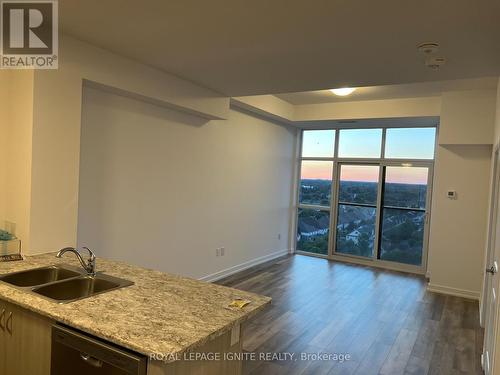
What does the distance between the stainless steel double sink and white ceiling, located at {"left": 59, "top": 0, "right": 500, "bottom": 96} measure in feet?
5.63

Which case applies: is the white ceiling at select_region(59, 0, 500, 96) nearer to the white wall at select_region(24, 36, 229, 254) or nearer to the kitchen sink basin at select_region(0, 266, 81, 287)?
the white wall at select_region(24, 36, 229, 254)

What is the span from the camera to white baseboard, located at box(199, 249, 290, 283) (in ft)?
17.3

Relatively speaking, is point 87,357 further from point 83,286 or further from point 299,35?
point 299,35

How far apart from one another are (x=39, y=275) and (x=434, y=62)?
334 cm

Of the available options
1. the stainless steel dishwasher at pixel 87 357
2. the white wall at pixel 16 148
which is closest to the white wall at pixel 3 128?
the white wall at pixel 16 148

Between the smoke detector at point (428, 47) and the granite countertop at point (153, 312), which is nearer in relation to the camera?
the granite countertop at point (153, 312)

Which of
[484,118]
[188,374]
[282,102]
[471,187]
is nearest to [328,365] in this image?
[188,374]

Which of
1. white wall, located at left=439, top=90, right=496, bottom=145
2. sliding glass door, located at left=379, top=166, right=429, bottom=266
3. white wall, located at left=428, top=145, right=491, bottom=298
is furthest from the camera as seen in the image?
sliding glass door, located at left=379, top=166, right=429, bottom=266

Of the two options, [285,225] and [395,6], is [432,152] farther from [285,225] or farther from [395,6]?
[395,6]

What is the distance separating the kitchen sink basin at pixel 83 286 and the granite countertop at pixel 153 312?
10cm

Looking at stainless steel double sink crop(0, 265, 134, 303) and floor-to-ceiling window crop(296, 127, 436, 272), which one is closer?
stainless steel double sink crop(0, 265, 134, 303)
